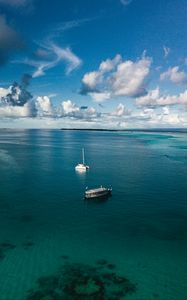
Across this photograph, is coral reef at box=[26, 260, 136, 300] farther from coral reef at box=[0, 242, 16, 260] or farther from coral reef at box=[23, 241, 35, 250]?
coral reef at box=[0, 242, 16, 260]

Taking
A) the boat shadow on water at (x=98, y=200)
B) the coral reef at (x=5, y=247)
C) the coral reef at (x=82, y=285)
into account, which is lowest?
the coral reef at (x=82, y=285)

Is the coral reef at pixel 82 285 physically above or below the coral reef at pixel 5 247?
below

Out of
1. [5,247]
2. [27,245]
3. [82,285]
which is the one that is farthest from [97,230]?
[82,285]

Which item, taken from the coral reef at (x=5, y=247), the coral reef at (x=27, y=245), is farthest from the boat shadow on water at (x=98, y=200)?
the coral reef at (x=5, y=247)

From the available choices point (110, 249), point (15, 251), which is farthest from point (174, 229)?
point (15, 251)

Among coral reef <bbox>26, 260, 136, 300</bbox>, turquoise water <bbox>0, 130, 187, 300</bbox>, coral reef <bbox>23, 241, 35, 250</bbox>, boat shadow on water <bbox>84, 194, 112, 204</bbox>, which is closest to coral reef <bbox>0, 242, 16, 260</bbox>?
turquoise water <bbox>0, 130, 187, 300</bbox>

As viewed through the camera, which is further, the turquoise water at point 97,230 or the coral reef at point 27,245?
the coral reef at point 27,245

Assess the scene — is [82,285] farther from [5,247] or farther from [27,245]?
[5,247]

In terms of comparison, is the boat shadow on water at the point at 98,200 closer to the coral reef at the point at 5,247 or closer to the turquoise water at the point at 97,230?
the turquoise water at the point at 97,230

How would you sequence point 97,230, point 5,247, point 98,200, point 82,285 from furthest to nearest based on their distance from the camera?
point 98,200, point 97,230, point 5,247, point 82,285
